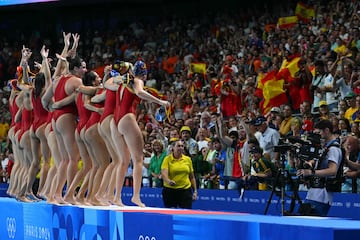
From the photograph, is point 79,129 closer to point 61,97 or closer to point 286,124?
point 61,97

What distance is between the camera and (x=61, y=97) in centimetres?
1358

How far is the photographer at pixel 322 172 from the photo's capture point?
1063 cm

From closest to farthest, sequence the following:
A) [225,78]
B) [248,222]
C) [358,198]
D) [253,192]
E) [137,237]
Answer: [248,222]
[137,237]
[358,198]
[253,192]
[225,78]

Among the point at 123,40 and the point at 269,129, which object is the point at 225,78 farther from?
the point at 123,40

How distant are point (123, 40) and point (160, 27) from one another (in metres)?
1.26

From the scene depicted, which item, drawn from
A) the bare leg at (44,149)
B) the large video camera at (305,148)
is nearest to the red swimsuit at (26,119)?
the bare leg at (44,149)

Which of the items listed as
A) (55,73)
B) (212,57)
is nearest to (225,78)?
(212,57)

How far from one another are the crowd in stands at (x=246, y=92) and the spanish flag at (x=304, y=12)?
29 centimetres

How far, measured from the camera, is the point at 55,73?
13945 mm

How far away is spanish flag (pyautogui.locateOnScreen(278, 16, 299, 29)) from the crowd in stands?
148 millimetres

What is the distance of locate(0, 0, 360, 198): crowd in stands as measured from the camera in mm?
15508

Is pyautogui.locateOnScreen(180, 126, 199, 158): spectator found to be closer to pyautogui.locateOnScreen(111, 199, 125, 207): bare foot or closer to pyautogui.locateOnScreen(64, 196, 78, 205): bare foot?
pyautogui.locateOnScreen(64, 196, 78, 205): bare foot

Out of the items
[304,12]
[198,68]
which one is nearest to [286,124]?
[304,12]

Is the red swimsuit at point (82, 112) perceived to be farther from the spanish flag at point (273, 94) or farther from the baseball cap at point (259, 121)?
the spanish flag at point (273, 94)
